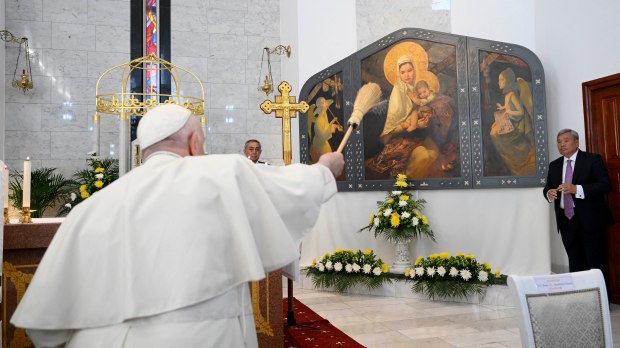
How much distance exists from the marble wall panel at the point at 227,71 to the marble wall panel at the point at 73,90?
247 cm

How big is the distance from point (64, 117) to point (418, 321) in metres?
8.14

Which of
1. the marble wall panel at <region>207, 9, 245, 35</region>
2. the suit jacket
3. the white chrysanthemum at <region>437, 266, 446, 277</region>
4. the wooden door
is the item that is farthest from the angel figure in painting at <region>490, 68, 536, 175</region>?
the marble wall panel at <region>207, 9, 245, 35</region>

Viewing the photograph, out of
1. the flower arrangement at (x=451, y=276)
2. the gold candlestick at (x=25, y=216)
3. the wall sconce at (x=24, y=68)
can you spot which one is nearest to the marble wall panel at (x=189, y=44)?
the wall sconce at (x=24, y=68)

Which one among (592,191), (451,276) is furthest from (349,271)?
(592,191)

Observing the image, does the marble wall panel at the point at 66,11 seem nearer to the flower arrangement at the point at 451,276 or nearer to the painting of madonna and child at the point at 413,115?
the painting of madonna and child at the point at 413,115

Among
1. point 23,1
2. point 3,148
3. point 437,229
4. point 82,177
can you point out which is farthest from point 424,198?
point 23,1

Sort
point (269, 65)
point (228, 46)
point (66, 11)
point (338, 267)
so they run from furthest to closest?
point (269, 65), point (228, 46), point (66, 11), point (338, 267)

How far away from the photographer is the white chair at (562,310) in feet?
7.96

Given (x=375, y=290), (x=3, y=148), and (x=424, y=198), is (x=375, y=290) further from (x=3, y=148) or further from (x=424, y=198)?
(x=3, y=148)

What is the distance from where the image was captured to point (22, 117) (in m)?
10.4

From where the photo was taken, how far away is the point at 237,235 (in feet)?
6.55

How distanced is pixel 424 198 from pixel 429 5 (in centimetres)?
332

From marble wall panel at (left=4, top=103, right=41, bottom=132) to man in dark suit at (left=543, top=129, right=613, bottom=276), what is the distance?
930cm

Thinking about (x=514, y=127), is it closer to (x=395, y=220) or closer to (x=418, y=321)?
(x=395, y=220)
